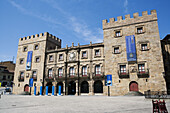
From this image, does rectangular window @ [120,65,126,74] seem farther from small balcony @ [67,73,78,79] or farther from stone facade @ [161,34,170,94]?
small balcony @ [67,73,78,79]

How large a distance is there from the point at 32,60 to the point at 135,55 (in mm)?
25447

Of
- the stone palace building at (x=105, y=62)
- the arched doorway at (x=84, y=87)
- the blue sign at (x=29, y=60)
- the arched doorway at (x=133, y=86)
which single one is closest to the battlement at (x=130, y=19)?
the stone palace building at (x=105, y=62)

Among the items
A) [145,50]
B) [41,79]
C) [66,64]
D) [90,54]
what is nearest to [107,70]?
[90,54]

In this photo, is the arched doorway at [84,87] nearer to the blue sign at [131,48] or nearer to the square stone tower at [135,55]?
the square stone tower at [135,55]

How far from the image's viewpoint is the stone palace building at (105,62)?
22.9m

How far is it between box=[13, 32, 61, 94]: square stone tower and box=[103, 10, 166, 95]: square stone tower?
15.4 metres

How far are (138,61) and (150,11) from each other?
9.77m

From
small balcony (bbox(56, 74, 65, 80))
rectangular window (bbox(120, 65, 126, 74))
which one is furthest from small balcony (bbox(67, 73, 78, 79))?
rectangular window (bbox(120, 65, 126, 74))

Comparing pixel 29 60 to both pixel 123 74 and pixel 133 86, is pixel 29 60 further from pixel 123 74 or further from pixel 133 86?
pixel 133 86

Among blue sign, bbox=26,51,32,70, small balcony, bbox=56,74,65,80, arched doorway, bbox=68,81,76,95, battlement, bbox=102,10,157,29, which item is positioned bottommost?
arched doorway, bbox=68,81,76,95

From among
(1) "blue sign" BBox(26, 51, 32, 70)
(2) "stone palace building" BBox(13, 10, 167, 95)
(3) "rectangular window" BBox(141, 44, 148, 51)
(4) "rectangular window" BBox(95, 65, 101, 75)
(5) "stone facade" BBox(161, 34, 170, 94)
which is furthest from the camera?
(1) "blue sign" BBox(26, 51, 32, 70)

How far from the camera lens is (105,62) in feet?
84.9

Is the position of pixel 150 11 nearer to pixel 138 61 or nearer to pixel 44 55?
pixel 138 61

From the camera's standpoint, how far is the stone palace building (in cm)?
2292
